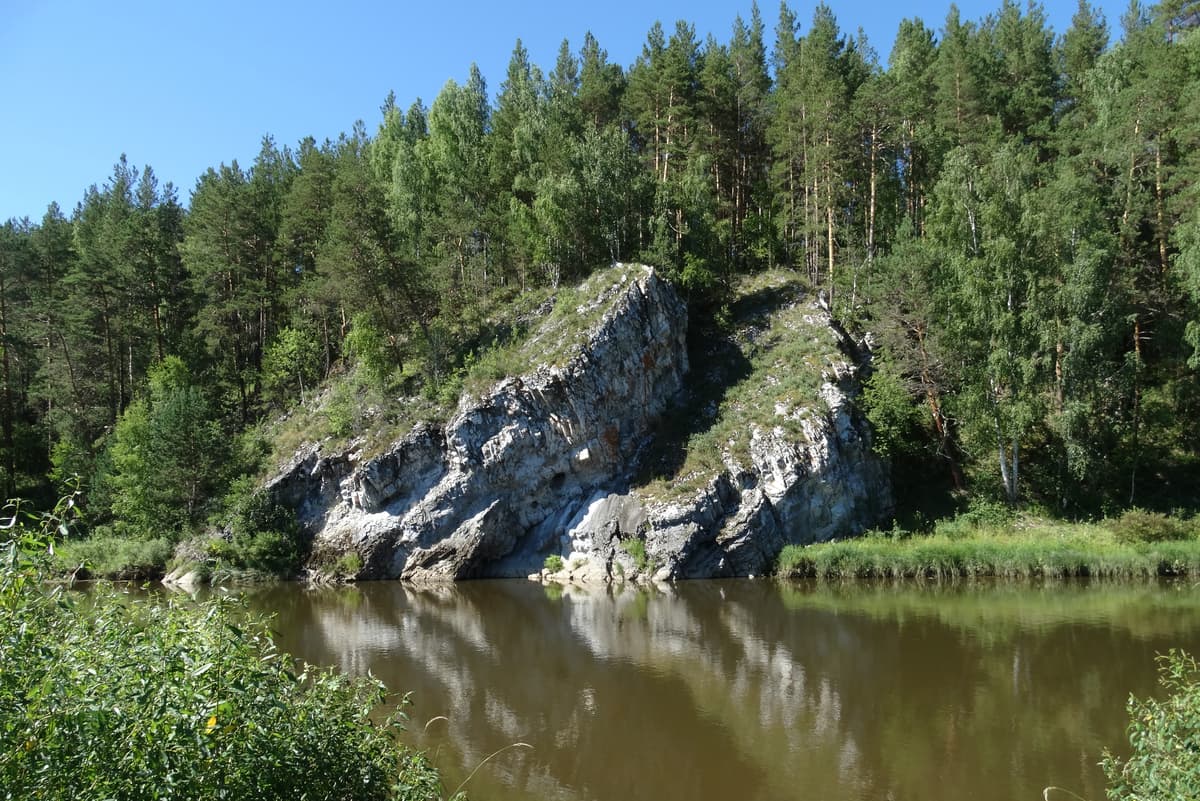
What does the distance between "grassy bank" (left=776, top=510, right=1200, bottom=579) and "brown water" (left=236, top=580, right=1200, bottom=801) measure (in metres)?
1.41

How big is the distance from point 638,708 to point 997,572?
18837 mm

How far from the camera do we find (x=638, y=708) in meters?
13.7

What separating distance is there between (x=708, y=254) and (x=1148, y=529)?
22284 mm

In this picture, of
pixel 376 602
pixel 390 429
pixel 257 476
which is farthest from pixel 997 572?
pixel 257 476

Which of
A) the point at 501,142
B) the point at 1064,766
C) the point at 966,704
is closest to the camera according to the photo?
the point at 1064,766

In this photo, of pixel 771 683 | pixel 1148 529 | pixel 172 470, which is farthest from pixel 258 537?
pixel 1148 529

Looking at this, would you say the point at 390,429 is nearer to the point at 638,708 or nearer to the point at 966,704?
the point at 638,708

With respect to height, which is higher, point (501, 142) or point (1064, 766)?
point (501, 142)

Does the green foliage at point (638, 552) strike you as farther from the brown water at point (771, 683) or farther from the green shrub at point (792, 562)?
the green shrub at point (792, 562)

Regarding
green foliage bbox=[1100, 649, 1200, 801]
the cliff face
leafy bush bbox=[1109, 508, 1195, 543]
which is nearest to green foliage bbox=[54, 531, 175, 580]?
the cliff face

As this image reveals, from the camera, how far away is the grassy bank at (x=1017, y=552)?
25.3 meters

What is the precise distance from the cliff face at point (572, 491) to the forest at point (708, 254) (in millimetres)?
2525

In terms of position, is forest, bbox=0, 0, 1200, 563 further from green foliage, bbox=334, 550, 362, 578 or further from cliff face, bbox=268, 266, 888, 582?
green foliage, bbox=334, 550, 362, 578

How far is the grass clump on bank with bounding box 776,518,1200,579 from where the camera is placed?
82.9 ft
